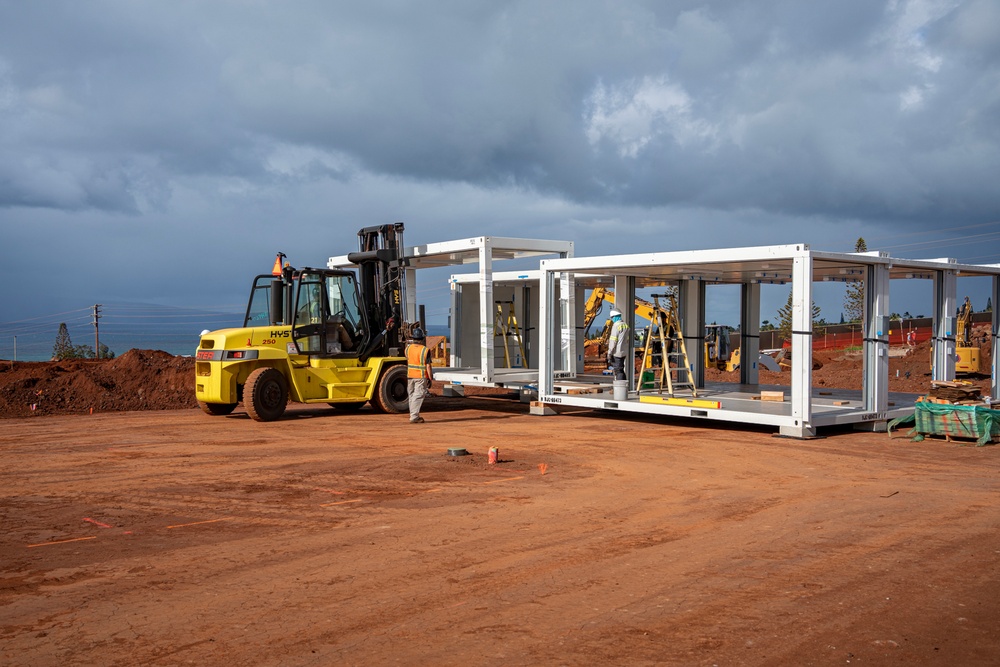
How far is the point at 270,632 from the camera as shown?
5.12 meters

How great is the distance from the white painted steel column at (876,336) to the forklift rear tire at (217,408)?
11.9 metres

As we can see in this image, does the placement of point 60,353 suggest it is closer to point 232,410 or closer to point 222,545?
point 232,410

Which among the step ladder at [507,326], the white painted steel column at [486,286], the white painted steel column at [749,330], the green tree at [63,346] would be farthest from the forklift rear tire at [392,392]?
the green tree at [63,346]

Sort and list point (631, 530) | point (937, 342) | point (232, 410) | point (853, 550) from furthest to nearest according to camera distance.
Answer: point (232, 410)
point (937, 342)
point (631, 530)
point (853, 550)

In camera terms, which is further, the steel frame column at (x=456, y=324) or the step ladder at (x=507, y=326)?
the step ladder at (x=507, y=326)

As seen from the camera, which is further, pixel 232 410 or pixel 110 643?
pixel 232 410

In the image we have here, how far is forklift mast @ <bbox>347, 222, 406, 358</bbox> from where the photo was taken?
718 inches

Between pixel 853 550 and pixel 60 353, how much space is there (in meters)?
25.8

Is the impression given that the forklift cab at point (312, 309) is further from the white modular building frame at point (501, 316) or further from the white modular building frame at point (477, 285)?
the white modular building frame at point (501, 316)

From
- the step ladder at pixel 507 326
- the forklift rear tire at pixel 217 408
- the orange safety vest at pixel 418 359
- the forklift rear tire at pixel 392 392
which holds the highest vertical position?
the step ladder at pixel 507 326

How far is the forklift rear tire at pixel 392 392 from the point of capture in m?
17.8

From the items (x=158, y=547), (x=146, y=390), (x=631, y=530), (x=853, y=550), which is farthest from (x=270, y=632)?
(x=146, y=390)

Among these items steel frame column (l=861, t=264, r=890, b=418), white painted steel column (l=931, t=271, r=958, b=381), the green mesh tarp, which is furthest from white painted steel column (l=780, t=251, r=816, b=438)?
white painted steel column (l=931, t=271, r=958, b=381)

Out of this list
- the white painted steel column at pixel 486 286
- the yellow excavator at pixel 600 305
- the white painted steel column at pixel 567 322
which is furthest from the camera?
the yellow excavator at pixel 600 305
